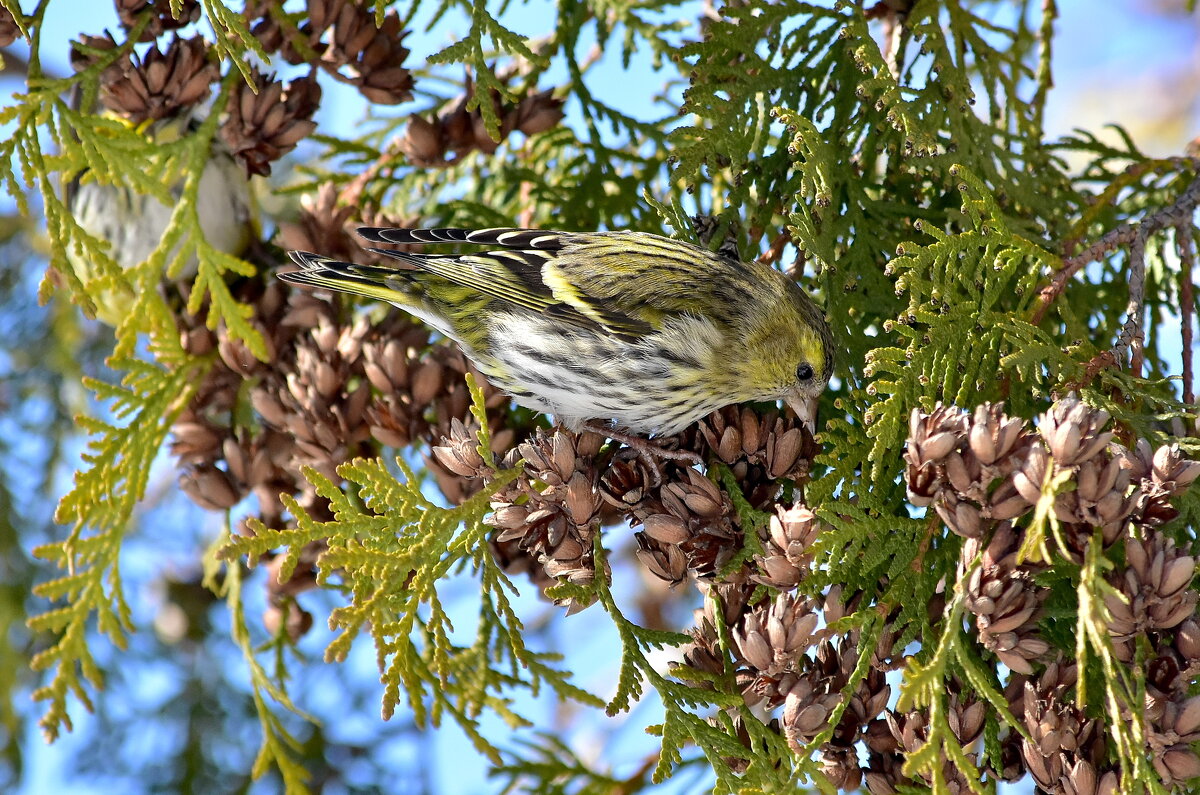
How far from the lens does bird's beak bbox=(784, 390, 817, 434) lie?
1.90m

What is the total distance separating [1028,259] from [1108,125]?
0.64 meters

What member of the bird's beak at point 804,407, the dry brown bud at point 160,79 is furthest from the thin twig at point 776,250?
the dry brown bud at point 160,79

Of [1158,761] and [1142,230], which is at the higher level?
[1142,230]

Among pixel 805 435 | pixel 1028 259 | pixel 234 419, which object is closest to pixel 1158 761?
pixel 805 435

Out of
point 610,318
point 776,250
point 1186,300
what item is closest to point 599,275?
point 610,318

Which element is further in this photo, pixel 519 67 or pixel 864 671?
pixel 519 67

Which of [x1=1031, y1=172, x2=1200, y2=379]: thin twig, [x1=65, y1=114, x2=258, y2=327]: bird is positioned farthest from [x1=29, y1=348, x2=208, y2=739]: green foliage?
[x1=1031, y1=172, x2=1200, y2=379]: thin twig

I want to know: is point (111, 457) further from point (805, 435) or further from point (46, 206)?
point (805, 435)

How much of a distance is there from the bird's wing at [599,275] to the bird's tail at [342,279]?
75 millimetres

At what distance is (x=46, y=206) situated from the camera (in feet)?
6.37

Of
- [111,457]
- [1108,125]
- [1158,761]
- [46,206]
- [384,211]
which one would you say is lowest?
[1158,761]

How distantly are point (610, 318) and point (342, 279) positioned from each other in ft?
1.83

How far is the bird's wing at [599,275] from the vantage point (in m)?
2.14

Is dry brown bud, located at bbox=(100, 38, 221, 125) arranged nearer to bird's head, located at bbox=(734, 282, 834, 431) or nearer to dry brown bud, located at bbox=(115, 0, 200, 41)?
dry brown bud, located at bbox=(115, 0, 200, 41)
